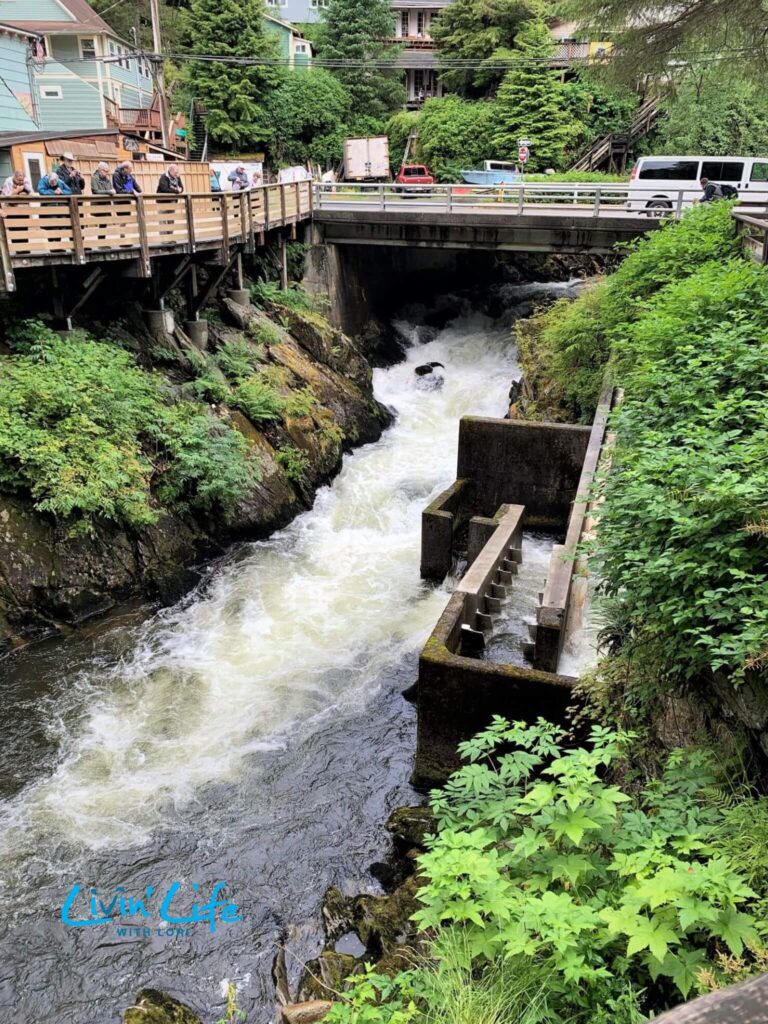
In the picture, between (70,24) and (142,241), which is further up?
(70,24)

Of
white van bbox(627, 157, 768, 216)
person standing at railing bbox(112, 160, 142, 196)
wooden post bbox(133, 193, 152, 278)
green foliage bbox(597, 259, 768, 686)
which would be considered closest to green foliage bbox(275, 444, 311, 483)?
wooden post bbox(133, 193, 152, 278)

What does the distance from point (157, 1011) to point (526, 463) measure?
1021cm

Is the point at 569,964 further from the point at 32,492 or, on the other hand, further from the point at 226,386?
the point at 226,386

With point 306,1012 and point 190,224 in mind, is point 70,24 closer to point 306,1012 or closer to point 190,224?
point 190,224

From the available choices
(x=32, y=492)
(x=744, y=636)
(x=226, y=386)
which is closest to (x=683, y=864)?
(x=744, y=636)

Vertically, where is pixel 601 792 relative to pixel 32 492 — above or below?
above

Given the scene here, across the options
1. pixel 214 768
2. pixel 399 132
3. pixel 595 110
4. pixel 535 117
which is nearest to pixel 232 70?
pixel 399 132

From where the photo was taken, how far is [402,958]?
198 inches

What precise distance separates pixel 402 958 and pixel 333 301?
61.0 ft

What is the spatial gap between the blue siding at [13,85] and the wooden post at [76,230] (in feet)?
47.2

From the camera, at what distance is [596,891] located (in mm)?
3475

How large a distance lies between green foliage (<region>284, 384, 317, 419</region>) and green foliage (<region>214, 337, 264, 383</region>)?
101 centimetres

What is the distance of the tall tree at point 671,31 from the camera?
39.8ft

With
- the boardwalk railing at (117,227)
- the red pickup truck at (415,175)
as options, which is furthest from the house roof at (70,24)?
the boardwalk railing at (117,227)
